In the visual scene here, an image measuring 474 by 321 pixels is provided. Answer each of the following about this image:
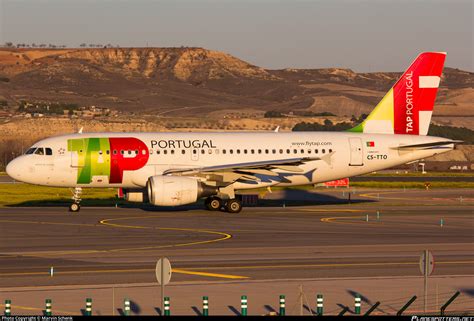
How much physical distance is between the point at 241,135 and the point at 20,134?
10419cm

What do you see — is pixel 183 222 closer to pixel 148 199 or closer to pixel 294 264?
pixel 148 199

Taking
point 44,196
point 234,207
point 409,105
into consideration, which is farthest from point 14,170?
point 409,105

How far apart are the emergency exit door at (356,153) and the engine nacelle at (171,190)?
10164 millimetres

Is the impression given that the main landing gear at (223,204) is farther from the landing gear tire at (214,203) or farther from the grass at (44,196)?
the grass at (44,196)

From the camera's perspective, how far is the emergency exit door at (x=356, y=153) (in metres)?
59.6

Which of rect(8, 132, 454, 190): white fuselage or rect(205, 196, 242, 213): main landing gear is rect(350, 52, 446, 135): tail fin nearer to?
rect(8, 132, 454, 190): white fuselage

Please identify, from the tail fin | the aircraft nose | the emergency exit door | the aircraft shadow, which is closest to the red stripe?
the tail fin

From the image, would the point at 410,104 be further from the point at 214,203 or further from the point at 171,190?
the point at 171,190

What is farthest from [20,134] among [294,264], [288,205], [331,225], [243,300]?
[243,300]

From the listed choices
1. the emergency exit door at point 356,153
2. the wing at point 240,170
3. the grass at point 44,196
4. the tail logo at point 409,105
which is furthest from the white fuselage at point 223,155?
the grass at point 44,196

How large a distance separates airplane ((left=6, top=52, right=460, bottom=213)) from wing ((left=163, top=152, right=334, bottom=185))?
6 centimetres

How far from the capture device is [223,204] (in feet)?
195

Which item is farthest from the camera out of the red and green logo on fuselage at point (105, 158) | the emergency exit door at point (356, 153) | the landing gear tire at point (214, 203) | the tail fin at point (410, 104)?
the tail fin at point (410, 104)

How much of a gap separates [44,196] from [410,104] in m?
26.9
